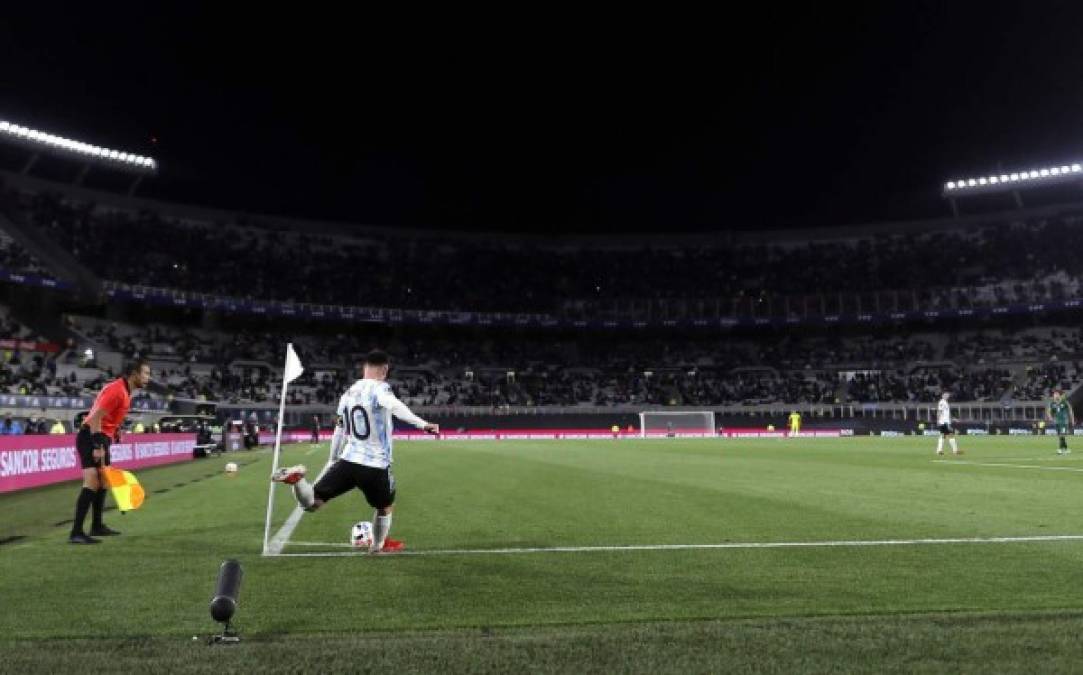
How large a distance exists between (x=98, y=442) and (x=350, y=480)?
4017 mm

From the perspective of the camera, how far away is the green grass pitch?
420cm

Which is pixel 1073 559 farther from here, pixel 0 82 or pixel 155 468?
pixel 0 82

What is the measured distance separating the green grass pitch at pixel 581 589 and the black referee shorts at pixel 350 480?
2.23 ft

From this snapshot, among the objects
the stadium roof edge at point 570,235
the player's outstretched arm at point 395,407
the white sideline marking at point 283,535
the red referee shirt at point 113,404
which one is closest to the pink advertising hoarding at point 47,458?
the red referee shirt at point 113,404

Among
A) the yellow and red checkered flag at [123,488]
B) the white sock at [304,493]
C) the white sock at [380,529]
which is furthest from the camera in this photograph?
the yellow and red checkered flag at [123,488]

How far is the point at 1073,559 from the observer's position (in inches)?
269

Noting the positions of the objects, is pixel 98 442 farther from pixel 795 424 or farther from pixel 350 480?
pixel 795 424

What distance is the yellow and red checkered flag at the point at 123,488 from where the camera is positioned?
9.20 meters

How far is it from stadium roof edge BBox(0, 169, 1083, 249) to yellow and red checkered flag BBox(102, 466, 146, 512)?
64.2 meters

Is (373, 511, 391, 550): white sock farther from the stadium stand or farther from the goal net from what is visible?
the stadium stand

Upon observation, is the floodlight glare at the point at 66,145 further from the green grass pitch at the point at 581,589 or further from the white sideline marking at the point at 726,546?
the white sideline marking at the point at 726,546

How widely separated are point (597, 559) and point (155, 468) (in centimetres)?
2257

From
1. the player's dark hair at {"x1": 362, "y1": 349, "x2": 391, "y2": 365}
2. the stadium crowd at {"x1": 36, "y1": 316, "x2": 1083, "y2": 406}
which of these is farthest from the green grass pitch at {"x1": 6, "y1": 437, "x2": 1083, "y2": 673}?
the stadium crowd at {"x1": 36, "y1": 316, "x2": 1083, "y2": 406}

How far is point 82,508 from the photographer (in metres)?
9.16
